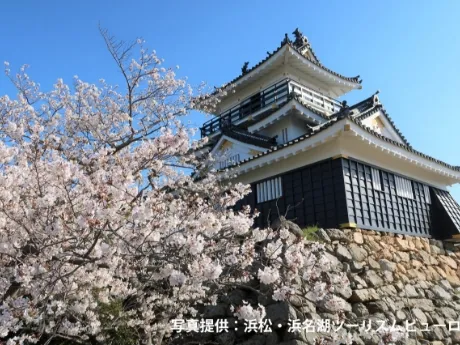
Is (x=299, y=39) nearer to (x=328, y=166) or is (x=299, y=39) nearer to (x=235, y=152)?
(x=235, y=152)

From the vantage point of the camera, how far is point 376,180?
1074 centimetres

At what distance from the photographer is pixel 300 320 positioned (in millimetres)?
6047

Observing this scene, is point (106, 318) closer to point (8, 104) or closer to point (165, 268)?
point (165, 268)

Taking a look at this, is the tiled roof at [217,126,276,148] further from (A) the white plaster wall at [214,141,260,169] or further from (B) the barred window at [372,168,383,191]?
(B) the barred window at [372,168,383,191]

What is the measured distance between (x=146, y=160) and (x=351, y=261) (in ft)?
16.7

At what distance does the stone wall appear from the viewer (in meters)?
6.27

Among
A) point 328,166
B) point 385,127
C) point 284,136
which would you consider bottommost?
point 328,166

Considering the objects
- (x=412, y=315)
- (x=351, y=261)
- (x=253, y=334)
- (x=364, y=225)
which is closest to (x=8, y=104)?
(x=253, y=334)

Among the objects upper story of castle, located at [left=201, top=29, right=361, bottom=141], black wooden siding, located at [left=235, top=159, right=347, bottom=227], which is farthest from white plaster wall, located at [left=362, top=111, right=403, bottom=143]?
black wooden siding, located at [left=235, top=159, right=347, bottom=227]

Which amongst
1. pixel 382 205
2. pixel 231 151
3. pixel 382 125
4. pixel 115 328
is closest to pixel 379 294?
pixel 382 205

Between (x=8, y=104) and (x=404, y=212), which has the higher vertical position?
(x=8, y=104)

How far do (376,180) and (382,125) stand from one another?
5057mm

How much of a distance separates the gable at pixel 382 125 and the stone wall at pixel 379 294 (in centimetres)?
522

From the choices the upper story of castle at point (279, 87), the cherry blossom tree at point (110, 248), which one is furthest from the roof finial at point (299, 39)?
the cherry blossom tree at point (110, 248)
